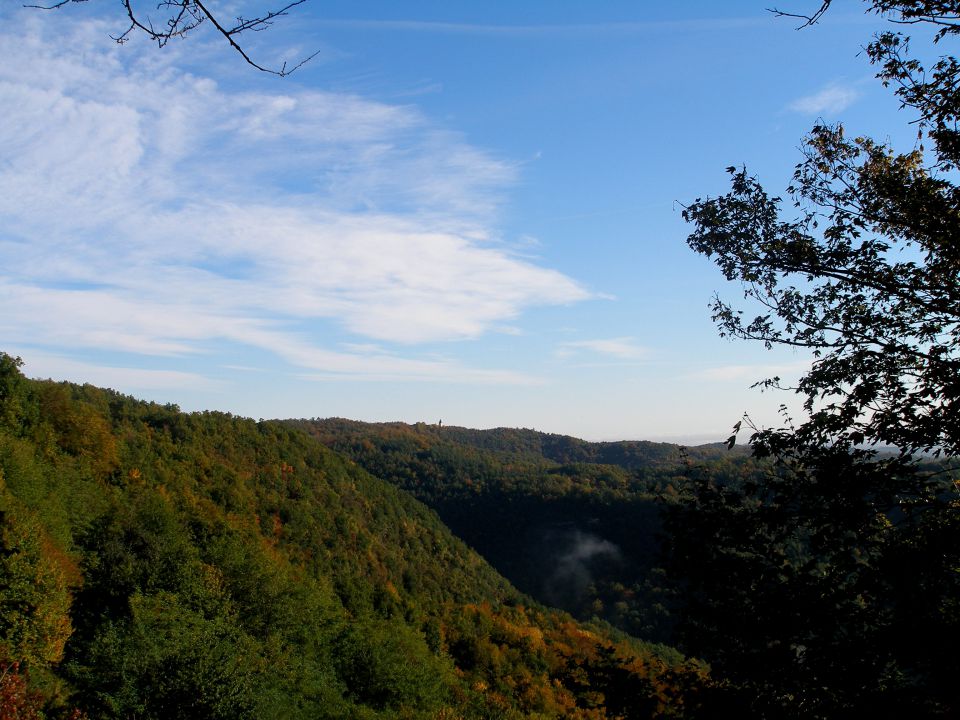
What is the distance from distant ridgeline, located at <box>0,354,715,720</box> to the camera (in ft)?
64.2

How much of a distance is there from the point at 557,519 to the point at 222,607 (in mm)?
126589

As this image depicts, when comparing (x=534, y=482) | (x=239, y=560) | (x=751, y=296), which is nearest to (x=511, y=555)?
(x=534, y=482)

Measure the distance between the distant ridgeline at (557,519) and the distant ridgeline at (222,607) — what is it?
28659 mm

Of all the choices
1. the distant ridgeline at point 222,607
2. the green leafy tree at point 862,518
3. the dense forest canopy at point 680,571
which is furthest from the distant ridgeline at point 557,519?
the green leafy tree at point 862,518

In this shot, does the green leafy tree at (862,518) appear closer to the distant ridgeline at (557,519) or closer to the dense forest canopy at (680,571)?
the dense forest canopy at (680,571)

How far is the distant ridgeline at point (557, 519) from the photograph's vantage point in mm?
119062

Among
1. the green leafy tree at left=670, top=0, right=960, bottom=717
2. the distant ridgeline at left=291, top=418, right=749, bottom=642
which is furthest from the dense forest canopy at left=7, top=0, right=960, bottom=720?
the distant ridgeline at left=291, top=418, right=749, bottom=642

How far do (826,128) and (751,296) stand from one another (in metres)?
2.40

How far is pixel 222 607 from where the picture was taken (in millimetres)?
31188

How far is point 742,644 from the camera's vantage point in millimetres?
6363

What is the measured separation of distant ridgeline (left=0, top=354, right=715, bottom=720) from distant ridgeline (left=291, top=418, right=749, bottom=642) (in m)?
28.7

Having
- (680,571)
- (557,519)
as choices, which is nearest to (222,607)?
(680,571)

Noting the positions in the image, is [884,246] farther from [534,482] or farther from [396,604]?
[534,482]

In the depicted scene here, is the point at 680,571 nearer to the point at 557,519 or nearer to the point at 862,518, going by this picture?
the point at 862,518
